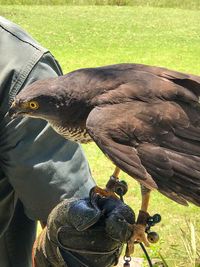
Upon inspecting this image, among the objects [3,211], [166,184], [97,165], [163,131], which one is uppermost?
[163,131]

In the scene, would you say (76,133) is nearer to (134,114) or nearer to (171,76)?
(134,114)

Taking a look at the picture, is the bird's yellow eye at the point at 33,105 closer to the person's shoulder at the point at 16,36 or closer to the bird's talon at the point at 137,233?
the person's shoulder at the point at 16,36

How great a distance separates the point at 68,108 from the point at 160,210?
3.59 metres

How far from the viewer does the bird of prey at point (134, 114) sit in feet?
6.37

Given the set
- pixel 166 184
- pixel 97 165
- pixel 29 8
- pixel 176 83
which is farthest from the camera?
pixel 29 8

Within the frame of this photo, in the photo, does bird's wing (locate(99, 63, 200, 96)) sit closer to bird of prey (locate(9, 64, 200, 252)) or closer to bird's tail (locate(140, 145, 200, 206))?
bird of prey (locate(9, 64, 200, 252))

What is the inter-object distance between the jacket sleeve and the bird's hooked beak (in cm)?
23

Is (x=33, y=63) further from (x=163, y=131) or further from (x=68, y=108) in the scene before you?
(x=163, y=131)

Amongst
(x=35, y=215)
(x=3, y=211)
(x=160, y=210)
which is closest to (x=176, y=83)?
(x=35, y=215)

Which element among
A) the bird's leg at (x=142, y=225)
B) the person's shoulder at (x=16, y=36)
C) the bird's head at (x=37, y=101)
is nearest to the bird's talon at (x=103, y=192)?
the bird's leg at (x=142, y=225)

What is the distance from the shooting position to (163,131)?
2.04m

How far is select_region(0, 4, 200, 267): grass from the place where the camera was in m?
12.4

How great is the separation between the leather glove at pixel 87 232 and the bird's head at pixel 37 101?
17.7 inches

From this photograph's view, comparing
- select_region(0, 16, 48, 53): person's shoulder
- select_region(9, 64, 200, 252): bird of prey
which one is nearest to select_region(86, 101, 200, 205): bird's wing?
select_region(9, 64, 200, 252): bird of prey
